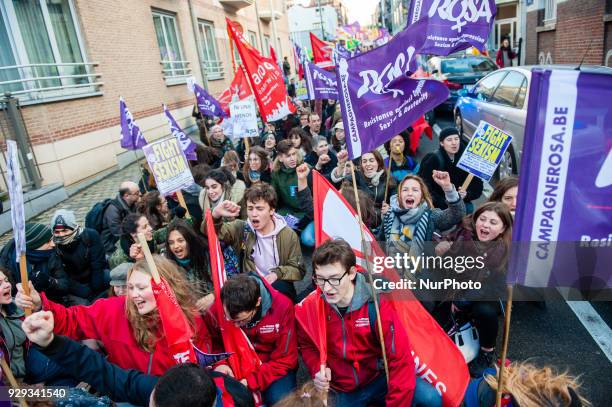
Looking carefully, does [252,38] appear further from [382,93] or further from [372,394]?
[372,394]

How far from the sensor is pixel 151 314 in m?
2.44

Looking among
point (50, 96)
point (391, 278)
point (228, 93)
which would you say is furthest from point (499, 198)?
point (50, 96)

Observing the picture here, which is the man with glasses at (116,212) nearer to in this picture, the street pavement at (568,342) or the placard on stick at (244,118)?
the placard on stick at (244,118)

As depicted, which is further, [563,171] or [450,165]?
[450,165]

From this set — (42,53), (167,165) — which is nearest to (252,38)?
(42,53)

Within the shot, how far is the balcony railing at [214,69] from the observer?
17250 mm

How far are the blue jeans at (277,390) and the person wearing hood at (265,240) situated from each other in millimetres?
845

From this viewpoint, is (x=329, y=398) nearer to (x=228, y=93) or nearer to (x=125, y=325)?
(x=125, y=325)

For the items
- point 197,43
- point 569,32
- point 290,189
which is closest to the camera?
point 290,189

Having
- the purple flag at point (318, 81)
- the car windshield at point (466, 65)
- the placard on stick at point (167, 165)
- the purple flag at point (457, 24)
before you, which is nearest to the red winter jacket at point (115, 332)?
the placard on stick at point (167, 165)

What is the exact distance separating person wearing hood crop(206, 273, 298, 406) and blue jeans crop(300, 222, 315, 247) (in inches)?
89.5

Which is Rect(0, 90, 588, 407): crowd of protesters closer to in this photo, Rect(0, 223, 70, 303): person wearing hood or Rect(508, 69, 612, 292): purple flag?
Rect(0, 223, 70, 303): person wearing hood

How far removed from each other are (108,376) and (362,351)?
139cm

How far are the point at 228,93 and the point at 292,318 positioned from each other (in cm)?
726
